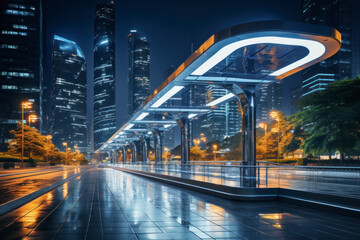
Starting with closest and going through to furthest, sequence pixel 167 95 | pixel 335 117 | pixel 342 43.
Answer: pixel 167 95 → pixel 335 117 → pixel 342 43

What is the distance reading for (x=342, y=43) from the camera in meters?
143

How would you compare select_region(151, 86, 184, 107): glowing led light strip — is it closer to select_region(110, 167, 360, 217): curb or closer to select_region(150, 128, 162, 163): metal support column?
select_region(110, 167, 360, 217): curb

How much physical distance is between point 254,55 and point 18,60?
12114 cm

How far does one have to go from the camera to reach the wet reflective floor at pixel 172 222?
6656 millimetres

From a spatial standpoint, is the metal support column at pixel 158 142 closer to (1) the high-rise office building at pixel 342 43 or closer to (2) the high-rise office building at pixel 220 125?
(1) the high-rise office building at pixel 342 43

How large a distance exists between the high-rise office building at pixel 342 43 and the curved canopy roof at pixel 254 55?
129 metres

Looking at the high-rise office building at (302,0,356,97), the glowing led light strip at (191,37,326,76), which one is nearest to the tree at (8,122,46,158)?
the glowing led light strip at (191,37,326,76)

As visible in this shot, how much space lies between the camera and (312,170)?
36.1ft

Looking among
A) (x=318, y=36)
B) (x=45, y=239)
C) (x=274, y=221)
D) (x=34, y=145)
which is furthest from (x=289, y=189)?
(x=34, y=145)

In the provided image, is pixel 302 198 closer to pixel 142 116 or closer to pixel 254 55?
pixel 254 55

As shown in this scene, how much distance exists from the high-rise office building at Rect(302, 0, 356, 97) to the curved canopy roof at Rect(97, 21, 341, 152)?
423 feet

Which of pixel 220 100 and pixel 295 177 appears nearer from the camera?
pixel 295 177

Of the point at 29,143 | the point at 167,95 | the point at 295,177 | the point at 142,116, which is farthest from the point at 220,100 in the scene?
the point at 29,143

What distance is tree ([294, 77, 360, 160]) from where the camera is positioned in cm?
2792
